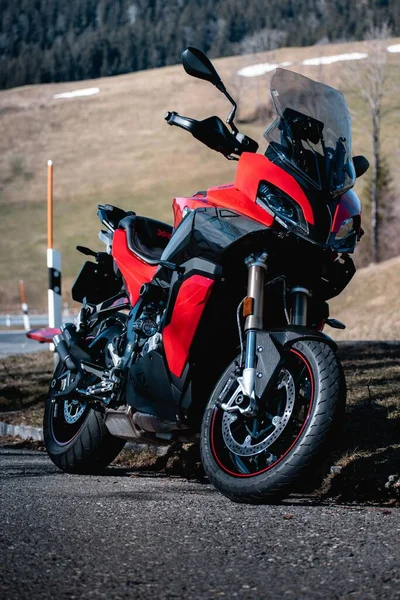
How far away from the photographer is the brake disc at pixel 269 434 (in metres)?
4.31

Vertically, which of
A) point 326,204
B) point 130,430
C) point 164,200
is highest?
point 326,204

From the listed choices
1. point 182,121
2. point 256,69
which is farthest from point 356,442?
point 256,69

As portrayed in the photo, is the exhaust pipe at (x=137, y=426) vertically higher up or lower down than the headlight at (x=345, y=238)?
lower down

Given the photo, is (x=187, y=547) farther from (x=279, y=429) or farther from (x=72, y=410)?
(x=72, y=410)

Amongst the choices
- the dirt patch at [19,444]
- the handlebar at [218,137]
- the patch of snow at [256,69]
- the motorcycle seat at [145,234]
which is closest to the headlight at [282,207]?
the handlebar at [218,137]

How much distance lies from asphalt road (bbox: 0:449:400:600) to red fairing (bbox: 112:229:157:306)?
1147mm

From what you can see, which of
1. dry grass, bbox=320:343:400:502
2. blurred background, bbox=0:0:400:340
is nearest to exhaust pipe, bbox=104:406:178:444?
dry grass, bbox=320:343:400:502

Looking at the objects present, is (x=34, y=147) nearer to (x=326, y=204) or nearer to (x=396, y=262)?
(x=396, y=262)

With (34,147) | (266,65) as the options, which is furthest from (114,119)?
(266,65)

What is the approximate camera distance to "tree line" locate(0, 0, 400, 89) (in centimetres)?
12875

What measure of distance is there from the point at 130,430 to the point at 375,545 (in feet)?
6.74

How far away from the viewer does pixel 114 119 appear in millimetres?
82312

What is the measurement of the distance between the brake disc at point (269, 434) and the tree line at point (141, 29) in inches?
4646

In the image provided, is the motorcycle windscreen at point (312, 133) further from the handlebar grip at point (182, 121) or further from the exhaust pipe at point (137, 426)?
the exhaust pipe at point (137, 426)
